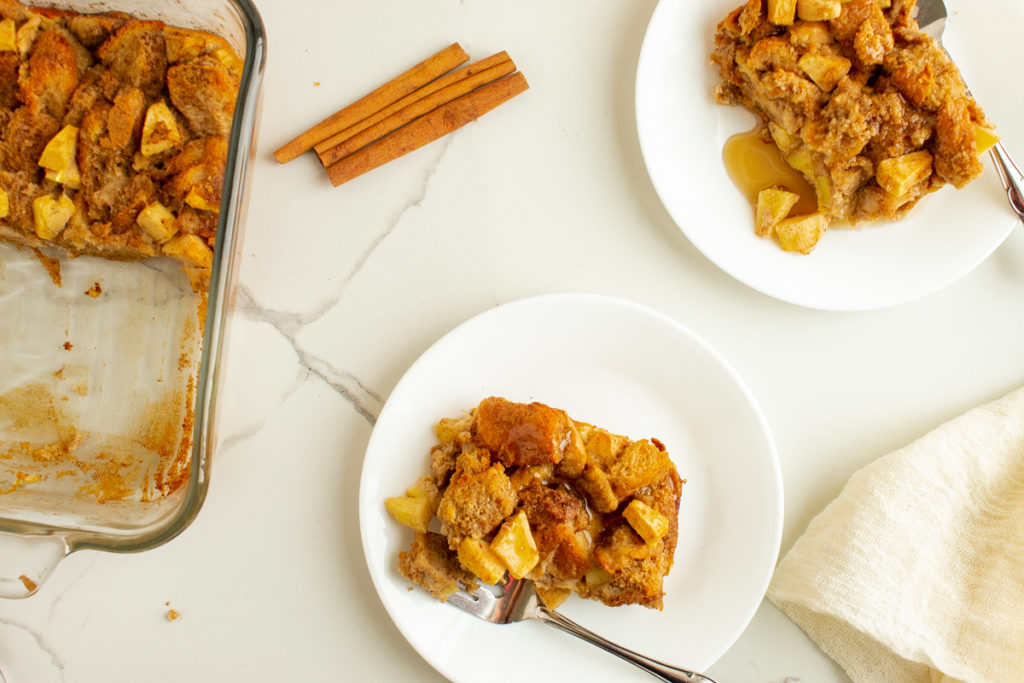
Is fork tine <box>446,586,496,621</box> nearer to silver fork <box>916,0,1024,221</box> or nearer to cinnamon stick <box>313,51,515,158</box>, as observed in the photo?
cinnamon stick <box>313,51,515,158</box>

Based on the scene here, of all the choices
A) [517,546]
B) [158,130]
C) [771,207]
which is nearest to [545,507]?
[517,546]

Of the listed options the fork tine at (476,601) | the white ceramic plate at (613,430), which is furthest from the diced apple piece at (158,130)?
the fork tine at (476,601)

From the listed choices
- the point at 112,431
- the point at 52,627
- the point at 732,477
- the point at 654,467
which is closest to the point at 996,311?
the point at 732,477

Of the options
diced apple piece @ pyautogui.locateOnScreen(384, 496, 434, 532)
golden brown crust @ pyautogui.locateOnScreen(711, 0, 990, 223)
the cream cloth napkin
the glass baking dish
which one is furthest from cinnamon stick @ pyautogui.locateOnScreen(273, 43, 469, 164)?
the cream cloth napkin

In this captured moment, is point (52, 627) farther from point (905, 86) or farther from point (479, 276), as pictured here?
point (905, 86)

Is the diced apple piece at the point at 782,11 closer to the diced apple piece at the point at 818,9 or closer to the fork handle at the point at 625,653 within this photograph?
the diced apple piece at the point at 818,9

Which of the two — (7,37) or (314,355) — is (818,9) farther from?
(7,37)
